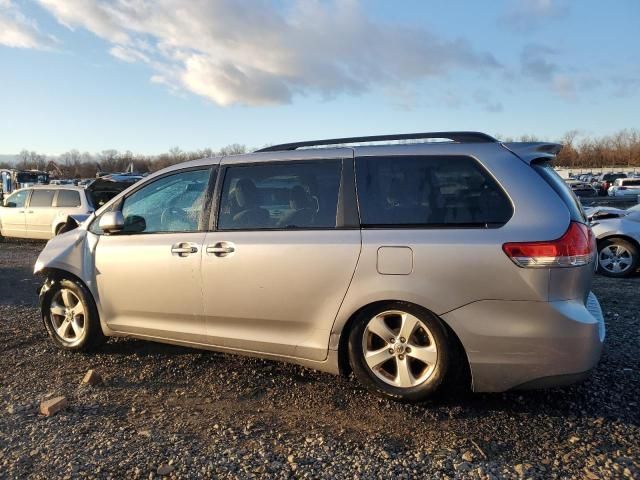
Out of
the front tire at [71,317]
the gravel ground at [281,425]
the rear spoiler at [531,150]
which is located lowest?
Result: the gravel ground at [281,425]

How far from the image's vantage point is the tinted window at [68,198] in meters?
12.8

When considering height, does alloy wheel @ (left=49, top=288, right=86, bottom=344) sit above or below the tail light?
below

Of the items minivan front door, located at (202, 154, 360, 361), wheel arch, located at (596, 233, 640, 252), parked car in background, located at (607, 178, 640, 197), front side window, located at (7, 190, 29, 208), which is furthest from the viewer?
parked car in background, located at (607, 178, 640, 197)

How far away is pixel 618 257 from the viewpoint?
7957 millimetres

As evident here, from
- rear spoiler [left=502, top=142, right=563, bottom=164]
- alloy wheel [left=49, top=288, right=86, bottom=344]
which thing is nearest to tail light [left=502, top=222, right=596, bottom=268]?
rear spoiler [left=502, top=142, right=563, bottom=164]

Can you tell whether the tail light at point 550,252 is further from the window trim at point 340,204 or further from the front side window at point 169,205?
the front side window at point 169,205

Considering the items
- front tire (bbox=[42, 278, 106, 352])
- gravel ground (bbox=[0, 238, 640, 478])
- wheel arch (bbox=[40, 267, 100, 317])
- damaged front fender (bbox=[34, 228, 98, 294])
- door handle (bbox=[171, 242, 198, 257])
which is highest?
door handle (bbox=[171, 242, 198, 257])

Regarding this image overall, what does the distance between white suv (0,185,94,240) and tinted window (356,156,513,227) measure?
10947mm

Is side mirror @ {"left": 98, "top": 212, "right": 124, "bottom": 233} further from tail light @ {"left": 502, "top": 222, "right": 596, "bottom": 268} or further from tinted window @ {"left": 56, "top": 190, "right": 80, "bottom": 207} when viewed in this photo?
tinted window @ {"left": 56, "top": 190, "right": 80, "bottom": 207}

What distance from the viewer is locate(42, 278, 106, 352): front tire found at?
4.30 metres

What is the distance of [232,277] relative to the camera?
3.61 meters

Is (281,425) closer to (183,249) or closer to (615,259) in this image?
(183,249)

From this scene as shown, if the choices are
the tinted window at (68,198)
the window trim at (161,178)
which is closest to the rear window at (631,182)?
the tinted window at (68,198)

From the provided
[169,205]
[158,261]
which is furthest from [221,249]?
[169,205]
